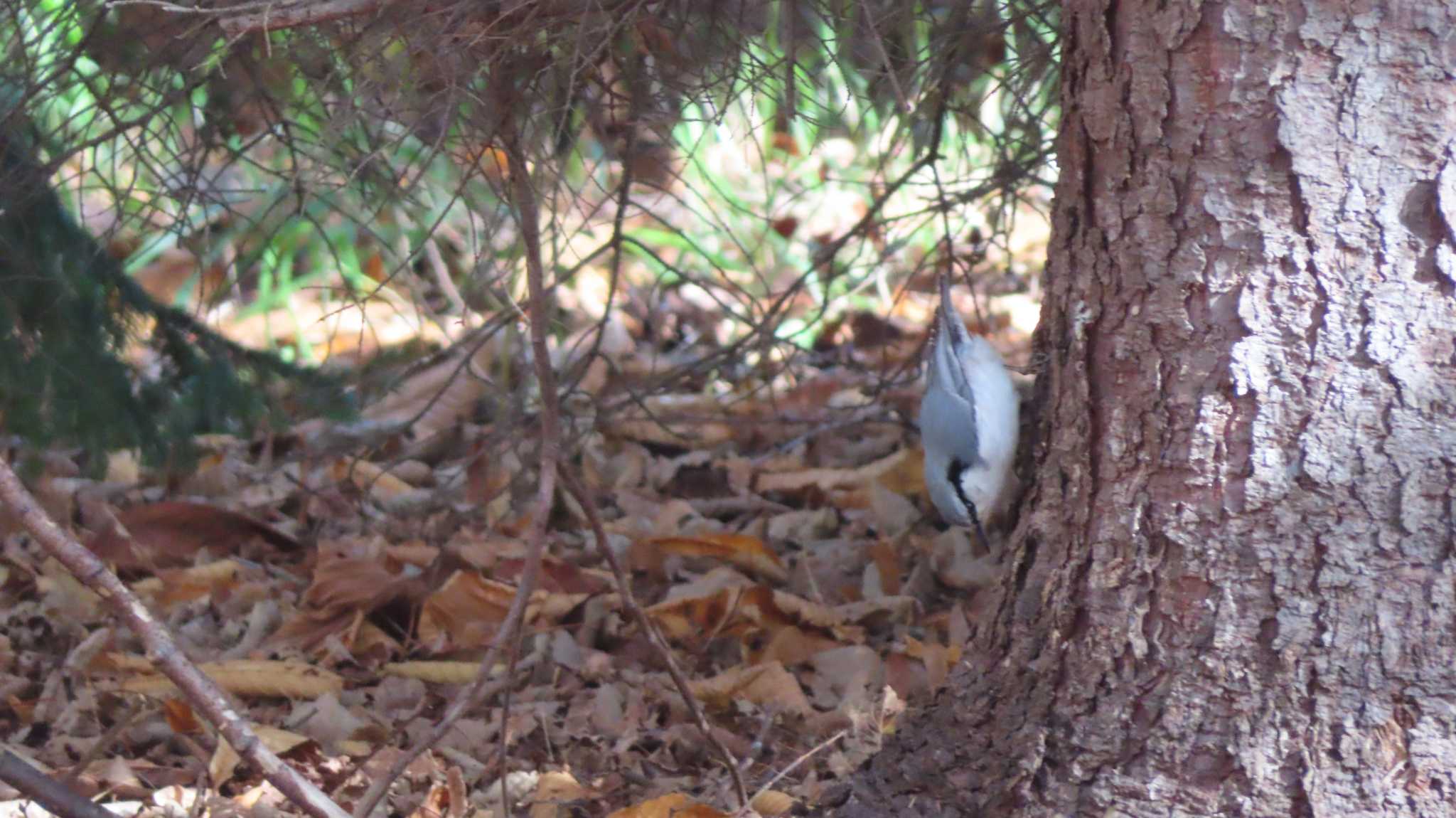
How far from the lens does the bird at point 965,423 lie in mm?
2146

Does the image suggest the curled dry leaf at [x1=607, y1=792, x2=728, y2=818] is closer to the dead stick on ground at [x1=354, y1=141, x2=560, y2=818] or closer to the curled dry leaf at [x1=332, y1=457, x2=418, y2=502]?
the dead stick on ground at [x1=354, y1=141, x2=560, y2=818]

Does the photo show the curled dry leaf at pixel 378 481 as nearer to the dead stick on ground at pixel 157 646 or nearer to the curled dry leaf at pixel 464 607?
the curled dry leaf at pixel 464 607

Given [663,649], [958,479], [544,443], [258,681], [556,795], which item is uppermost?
[544,443]

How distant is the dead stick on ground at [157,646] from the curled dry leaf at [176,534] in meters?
1.62

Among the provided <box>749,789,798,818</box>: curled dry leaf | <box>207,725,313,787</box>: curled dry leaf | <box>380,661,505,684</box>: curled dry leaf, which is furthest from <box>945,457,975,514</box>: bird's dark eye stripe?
<box>207,725,313,787</box>: curled dry leaf

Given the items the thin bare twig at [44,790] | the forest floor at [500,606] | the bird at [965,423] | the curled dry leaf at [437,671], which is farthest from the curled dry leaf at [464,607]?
the thin bare twig at [44,790]

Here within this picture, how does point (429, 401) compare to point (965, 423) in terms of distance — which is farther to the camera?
point (429, 401)

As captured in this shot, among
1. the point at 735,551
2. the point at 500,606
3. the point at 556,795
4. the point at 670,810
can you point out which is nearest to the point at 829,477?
the point at 735,551

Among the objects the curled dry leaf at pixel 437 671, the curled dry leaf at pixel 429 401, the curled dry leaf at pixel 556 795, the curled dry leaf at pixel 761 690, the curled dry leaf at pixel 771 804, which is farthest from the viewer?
the curled dry leaf at pixel 429 401

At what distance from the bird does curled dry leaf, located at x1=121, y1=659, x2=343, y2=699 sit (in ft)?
3.67

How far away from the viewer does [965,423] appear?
2.18m

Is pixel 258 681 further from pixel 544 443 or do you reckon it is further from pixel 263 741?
pixel 544 443

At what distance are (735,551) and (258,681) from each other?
982 mm

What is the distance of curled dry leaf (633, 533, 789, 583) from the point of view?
289 cm
